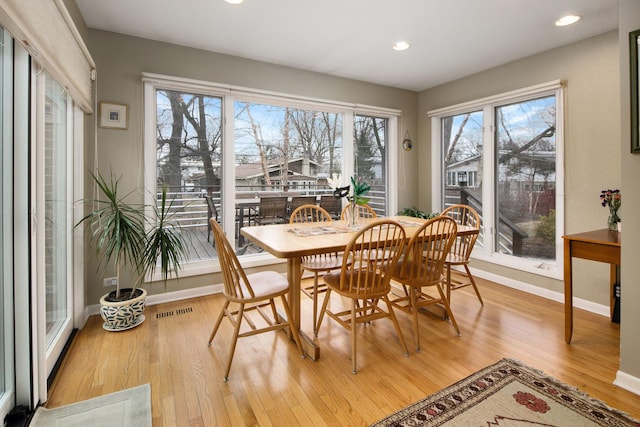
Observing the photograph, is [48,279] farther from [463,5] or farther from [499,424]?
[463,5]

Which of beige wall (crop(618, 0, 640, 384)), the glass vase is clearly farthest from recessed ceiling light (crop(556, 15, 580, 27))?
the glass vase

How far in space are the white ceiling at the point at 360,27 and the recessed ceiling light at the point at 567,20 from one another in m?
0.06

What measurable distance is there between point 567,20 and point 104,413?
4.20 metres

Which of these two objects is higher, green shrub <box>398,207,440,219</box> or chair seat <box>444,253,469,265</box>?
green shrub <box>398,207,440,219</box>

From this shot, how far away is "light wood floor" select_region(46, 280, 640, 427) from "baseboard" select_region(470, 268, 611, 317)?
13cm

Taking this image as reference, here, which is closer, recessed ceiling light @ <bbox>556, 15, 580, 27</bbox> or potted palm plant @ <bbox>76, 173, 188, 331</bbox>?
potted palm plant @ <bbox>76, 173, 188, 331</bbox>

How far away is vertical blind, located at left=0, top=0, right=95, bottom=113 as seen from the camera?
1.35 m

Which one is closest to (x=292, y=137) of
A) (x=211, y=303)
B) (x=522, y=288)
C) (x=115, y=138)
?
(x=115, y=138)

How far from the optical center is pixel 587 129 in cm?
305

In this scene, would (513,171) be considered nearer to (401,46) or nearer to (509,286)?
(509,286)

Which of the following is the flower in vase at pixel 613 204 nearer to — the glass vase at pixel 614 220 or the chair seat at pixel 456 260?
the glass vase at pixel 614 220

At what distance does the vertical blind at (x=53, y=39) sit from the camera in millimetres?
1353

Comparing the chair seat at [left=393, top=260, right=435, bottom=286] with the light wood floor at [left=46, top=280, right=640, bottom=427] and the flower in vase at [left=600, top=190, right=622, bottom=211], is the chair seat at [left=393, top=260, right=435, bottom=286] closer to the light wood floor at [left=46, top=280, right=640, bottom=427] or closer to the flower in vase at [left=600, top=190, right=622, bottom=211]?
the light wood floor at [left=46, top=280, right=640, bottom=427]

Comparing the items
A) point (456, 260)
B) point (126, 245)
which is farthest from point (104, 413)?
point (456, 260)
